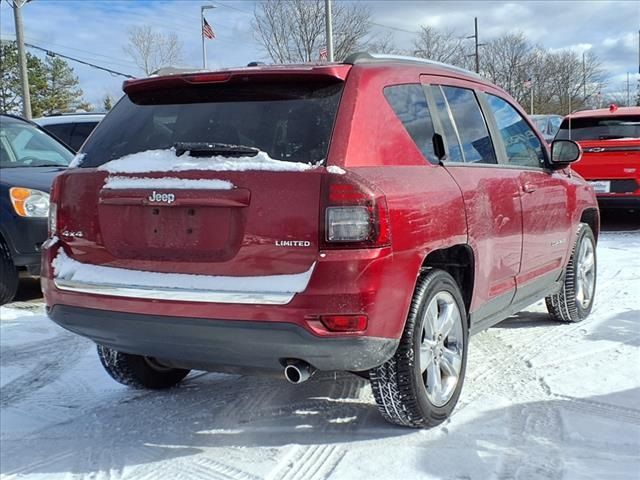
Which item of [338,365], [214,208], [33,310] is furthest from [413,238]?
[33,310]

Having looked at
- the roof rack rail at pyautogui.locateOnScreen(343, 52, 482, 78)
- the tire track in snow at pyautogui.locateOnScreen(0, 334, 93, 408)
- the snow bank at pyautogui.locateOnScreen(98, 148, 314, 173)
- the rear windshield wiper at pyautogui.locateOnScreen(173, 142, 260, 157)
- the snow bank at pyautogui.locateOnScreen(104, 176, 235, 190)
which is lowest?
the tire track in snow at pyautogui.locateOnScreen(0, 334, 93, 408)

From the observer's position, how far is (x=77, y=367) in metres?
4.45

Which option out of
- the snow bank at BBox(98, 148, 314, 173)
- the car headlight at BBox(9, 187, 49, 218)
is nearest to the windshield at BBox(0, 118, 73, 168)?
the car headlight at BBox(9, 187, 49, 218)

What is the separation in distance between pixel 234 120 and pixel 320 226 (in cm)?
70

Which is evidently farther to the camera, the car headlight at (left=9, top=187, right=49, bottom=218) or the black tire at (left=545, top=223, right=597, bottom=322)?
the car headlight at (left=9, top=187, right=49, bottom=218)

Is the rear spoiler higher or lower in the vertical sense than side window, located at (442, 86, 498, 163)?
higher

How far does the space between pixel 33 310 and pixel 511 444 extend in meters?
4.57

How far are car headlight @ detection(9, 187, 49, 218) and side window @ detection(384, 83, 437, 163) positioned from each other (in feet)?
12.7

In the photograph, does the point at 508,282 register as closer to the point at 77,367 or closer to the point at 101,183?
the point at 101,183

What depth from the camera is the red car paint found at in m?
2.62

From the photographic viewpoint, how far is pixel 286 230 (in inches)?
104

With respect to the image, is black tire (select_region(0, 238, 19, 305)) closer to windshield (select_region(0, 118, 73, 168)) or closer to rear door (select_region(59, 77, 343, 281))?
windshield (select_region(0, 118, 73, 168))

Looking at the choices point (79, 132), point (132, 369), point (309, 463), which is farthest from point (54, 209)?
point (79, 132)

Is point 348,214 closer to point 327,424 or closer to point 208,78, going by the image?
point 208,78
